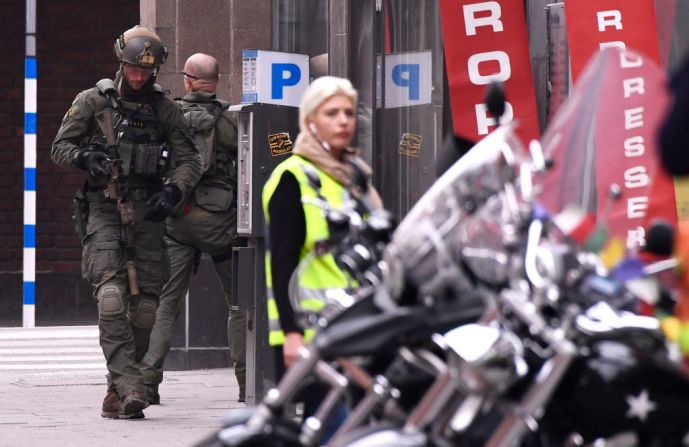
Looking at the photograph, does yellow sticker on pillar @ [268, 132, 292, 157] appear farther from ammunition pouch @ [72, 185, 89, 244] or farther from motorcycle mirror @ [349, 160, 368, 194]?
motorcycle mirror @ [349, 160, 368, 194]

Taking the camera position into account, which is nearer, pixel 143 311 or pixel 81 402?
pixel 143 311

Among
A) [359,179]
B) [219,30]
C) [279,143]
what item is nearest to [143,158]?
[279,143]

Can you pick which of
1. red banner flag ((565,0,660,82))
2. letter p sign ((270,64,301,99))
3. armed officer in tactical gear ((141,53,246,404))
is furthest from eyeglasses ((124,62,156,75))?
red banner flag ((565,0,660,82))

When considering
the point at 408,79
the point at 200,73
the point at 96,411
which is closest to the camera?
the point at 96,411

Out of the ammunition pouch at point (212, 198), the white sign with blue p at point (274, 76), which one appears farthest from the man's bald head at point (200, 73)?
the ammunition pouch at point (212, 198)

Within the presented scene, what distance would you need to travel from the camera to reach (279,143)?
368 inches

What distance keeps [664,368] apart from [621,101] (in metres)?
0.81

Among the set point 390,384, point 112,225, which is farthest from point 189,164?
point 390,384

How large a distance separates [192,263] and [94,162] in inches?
55.5

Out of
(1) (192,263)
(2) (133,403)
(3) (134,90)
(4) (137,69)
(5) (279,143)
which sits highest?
(4) (137,69)

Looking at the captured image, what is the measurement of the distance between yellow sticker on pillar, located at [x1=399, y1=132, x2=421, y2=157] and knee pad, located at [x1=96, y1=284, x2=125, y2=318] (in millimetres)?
2029

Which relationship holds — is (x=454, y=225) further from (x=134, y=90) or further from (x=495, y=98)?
(x=134, y=90)

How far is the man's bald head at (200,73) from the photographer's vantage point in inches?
416

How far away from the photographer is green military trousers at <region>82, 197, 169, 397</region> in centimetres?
924
